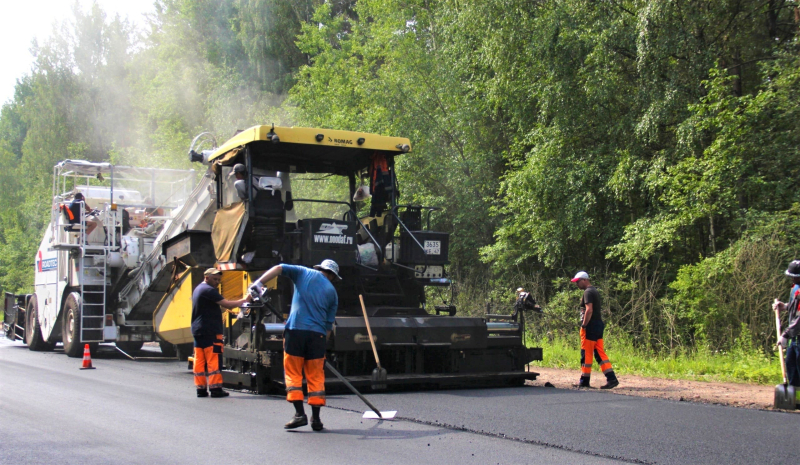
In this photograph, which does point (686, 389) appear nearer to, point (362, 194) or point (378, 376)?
point (378, 376)

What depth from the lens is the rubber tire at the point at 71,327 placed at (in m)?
14.4

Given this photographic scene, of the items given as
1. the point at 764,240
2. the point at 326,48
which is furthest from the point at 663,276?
the point at 326,48

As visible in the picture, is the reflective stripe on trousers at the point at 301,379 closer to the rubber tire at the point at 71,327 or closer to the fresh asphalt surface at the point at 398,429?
the fresh asphalt surface at the point at 398,429

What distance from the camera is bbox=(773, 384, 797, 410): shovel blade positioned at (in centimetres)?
768

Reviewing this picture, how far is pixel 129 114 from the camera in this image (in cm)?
4934

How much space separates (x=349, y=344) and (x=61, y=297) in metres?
9.45

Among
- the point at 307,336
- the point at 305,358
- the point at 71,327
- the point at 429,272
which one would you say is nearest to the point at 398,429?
the point at 305,358

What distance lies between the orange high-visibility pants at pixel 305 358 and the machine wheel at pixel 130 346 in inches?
372

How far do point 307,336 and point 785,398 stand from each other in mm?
5040

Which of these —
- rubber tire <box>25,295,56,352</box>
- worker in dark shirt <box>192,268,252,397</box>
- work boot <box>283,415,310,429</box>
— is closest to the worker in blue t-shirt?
work boot <box>283,415,310,429</box>

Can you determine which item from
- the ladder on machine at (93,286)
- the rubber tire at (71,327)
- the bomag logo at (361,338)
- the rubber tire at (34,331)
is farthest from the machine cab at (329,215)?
the rubber tire at (34,331)

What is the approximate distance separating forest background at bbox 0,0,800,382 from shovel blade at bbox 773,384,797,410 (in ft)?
9.93

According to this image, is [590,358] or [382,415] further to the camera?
[590,358]

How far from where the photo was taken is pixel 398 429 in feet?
21.1
